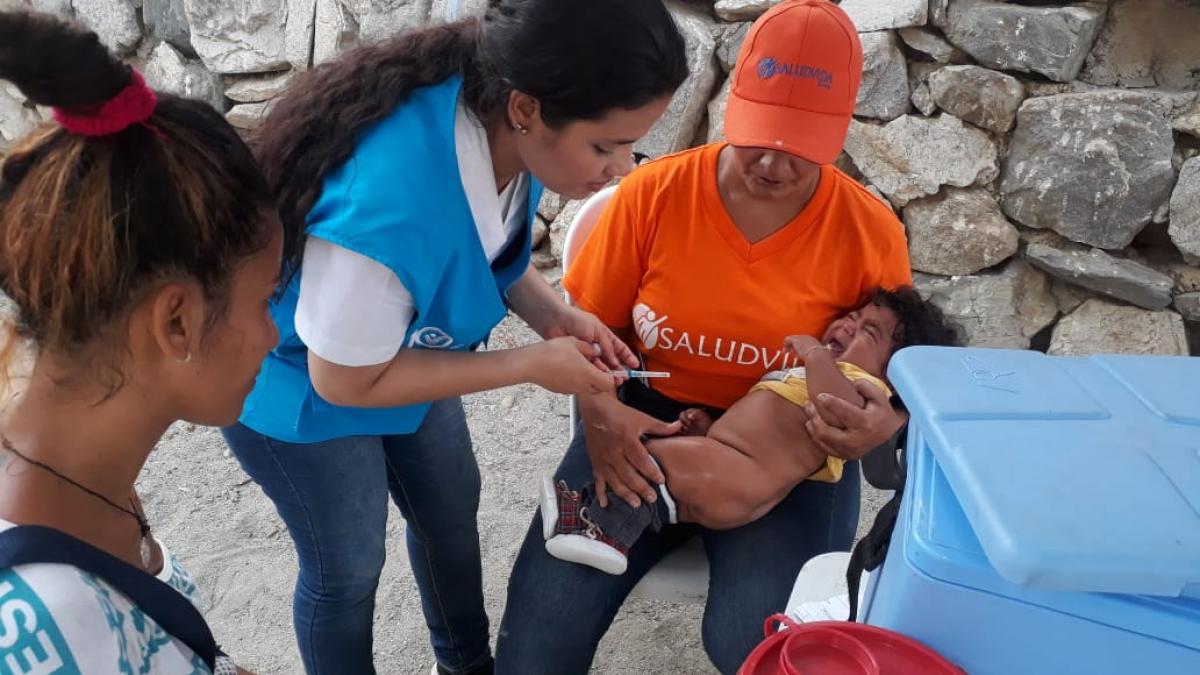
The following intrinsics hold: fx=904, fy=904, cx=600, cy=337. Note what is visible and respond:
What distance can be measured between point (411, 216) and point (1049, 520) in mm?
895

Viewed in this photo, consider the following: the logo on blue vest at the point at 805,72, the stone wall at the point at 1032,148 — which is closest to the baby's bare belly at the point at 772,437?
the logo on blue vest at the point at 805,72

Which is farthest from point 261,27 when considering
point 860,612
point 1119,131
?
point 860,612

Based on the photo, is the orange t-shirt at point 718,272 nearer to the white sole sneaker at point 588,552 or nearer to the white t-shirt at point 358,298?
the white sole sneaker at point 588,552

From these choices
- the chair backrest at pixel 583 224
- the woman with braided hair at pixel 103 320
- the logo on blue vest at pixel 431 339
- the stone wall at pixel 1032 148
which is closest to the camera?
the woman with braided hair at pixel 103 320

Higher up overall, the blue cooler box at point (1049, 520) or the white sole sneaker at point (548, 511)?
the blue cooler box at point (1049, 520)

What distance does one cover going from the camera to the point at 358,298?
128 cm

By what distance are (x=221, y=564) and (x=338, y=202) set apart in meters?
1.84

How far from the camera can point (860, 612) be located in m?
1.15

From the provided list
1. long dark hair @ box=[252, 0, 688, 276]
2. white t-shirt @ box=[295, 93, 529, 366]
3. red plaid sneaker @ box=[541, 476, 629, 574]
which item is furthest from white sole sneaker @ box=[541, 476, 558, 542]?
long dark hair @ box=[252, 0, 688, 276]

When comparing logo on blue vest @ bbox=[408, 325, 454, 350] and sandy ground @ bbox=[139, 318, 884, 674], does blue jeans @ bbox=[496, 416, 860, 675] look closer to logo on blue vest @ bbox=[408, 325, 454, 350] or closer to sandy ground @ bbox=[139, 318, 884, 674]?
logo on blue vest @ bbox=[408, 325, 454, 350]

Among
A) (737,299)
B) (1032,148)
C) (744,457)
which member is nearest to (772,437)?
(744,457)

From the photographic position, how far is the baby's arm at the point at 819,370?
6.01 feet

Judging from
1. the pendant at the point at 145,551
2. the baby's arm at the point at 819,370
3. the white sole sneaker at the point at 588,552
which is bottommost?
the white sole sneaker at the point at 588,552

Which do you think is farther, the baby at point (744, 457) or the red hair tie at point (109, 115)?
the baby at point (744, 457)
